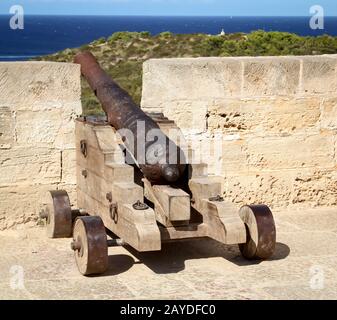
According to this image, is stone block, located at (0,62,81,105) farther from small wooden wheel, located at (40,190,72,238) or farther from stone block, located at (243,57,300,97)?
stone block, located at (243,57,300,97)

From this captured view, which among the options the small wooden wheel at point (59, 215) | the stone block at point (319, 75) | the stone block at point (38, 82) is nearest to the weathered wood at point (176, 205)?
the small wooden wheel at point (59, 215)

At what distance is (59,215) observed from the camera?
16.5 ft

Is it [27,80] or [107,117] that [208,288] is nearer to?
[107,117]

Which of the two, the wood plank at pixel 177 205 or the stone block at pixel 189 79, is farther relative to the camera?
the stone block at pixel 189 79

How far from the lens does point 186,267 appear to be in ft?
14.6

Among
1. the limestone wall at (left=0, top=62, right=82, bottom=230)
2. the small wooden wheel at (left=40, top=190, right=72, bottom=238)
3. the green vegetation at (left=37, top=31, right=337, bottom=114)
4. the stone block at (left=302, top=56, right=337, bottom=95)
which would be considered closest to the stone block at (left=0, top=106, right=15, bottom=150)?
the limestone wall at (left=0, top=62, right=82, bottom=230)

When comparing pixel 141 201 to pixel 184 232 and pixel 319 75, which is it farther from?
pixel 319 75

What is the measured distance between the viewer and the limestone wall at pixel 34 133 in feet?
17.0

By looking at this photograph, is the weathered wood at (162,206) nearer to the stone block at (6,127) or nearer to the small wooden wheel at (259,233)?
the small wooden wheel at (259,233)

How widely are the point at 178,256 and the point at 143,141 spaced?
2.72ft

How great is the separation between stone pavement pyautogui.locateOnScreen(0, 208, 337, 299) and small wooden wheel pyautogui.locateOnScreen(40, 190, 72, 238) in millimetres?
67

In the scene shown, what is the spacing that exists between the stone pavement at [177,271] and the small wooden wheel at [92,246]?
78mm

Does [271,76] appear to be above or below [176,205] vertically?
above

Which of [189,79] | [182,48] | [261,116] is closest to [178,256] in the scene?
[189,79]
